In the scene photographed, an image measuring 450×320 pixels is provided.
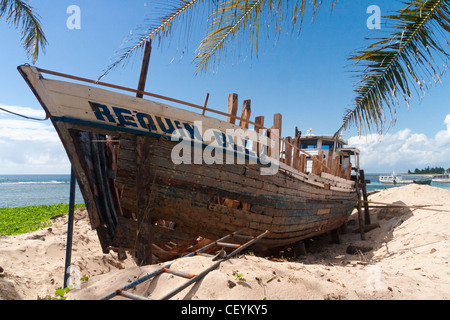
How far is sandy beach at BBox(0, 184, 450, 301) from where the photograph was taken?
3186 millimetres

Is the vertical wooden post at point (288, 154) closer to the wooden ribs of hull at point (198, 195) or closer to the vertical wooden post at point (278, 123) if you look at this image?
the wooden ribs of hull at point (198, 195)

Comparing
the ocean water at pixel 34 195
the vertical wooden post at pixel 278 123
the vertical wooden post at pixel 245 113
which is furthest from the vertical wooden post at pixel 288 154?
the ocean water at pixel 34 195

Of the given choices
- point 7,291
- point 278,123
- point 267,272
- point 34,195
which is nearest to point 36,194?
point 34,195

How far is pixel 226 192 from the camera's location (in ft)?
18.0

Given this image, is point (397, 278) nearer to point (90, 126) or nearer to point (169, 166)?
point (169, 166)

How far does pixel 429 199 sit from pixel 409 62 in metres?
12.2

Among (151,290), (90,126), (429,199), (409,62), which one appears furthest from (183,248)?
(429,199)

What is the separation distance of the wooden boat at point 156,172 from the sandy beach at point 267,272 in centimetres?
105

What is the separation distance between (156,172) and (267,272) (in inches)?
104

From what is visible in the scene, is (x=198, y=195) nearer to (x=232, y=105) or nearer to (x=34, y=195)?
(x=232, y=105)

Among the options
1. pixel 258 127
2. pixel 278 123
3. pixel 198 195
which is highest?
pixel 278 123

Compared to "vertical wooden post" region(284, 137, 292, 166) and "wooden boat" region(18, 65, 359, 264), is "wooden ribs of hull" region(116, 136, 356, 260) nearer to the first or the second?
"wooden boat" region(18, 65, 359, 264)

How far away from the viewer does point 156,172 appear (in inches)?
193

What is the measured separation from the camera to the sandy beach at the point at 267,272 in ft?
10.5
